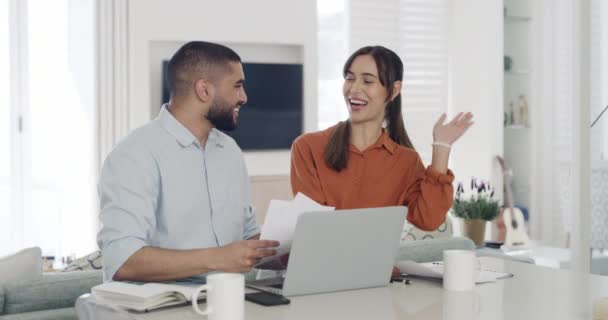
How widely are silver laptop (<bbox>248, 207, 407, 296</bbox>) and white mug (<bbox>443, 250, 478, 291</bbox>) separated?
130mm

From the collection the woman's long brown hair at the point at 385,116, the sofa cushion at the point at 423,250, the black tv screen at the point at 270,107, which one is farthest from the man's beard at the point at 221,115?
the black tv screen at the point at 270,107

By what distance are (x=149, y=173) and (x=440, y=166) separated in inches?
31.3

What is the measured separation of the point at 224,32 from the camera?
20.0 feet

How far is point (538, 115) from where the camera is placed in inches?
276

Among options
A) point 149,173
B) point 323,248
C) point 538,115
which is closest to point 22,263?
point 149,173

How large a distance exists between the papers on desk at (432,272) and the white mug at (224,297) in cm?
67

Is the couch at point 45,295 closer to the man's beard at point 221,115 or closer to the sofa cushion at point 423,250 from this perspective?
the man's beard at point 221,115

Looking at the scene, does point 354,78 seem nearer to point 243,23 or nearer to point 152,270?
point 152,270

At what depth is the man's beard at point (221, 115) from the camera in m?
2.30

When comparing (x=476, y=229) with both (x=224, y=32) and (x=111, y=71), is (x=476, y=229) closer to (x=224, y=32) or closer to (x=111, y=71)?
(x=224, y=32)

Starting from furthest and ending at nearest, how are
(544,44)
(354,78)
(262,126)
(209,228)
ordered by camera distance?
(544,44)
(262,126)
(354,78)
(209,228)

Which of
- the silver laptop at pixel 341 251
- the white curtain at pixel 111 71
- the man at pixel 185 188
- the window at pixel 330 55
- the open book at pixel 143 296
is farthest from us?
the window at pixel 330 55

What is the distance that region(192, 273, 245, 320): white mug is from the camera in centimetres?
155

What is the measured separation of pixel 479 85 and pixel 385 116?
4345mm
